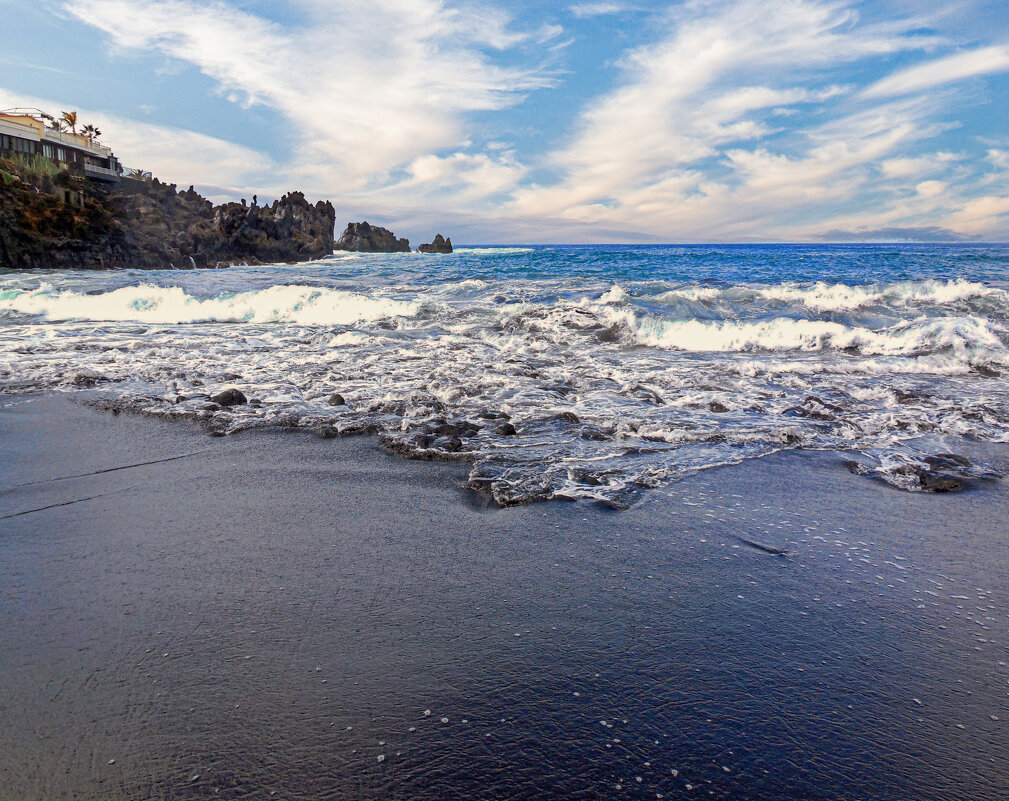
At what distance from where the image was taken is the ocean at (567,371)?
454cm

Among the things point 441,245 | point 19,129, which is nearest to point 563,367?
point 19,129

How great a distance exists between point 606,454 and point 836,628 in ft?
7.18

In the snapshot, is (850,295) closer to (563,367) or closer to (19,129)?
(563,367)

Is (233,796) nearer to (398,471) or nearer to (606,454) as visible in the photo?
(398,471)

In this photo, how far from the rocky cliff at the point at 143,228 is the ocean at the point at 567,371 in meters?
19.8

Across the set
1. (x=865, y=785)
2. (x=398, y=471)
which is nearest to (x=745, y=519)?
(x=865, y=785)

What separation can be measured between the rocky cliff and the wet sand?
34.5 meters

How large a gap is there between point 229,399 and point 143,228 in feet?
157

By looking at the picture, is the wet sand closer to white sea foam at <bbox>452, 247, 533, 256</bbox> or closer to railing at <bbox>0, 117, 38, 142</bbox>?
railing at <bbox>0, 117, 38, 142</bbox>

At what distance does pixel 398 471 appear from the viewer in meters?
4.02

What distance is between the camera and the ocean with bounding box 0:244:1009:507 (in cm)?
454

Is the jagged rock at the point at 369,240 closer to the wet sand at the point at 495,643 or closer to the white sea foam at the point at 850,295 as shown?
the white sea foam at the point at 850,295

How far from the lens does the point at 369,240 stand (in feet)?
314

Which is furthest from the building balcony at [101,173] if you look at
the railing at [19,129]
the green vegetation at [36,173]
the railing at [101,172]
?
the green vegetation at [36,173]
